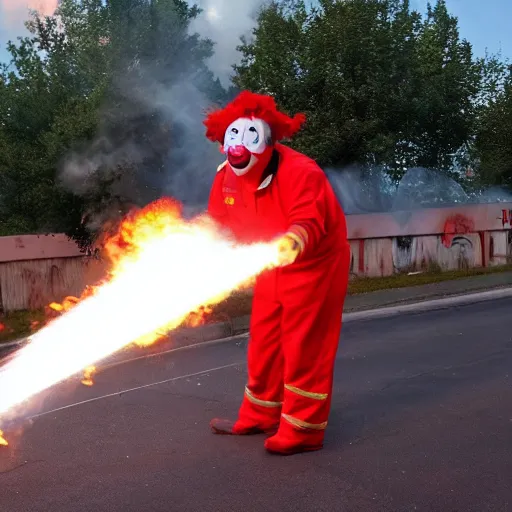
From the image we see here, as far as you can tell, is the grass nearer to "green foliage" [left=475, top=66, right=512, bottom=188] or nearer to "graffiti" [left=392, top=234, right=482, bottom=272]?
"graffiti" [left=392, top=234, right=482, bottom=272]

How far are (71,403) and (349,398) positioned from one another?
206 centimetres

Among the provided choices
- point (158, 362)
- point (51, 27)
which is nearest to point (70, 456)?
point (158, 362)

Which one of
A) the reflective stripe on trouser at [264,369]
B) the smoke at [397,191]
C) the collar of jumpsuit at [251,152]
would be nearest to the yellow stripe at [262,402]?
the reflective stripe on trouser at [264,369]

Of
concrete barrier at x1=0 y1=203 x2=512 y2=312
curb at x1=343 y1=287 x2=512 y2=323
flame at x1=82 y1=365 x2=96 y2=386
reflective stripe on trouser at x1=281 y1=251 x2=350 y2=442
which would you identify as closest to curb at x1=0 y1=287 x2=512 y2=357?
curb at x1=343 y1=287 x2=512 y2=323

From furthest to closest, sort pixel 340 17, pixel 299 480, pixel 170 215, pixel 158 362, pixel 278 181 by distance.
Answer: pixel 340 17
pixel 158 362
pixel 170 215
pixel 278 181
pixel 299 480

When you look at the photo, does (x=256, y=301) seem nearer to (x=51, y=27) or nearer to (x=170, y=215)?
(x=170, y=215)

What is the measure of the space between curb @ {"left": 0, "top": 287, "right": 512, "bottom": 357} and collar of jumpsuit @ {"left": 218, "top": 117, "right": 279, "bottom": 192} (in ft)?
11.7

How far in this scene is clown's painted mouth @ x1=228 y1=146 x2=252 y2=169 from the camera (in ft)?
13.3

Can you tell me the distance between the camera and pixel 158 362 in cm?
682

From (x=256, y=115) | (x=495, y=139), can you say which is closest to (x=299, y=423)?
(x=256, y=115)

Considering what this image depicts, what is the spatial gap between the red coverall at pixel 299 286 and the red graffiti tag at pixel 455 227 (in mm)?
11478

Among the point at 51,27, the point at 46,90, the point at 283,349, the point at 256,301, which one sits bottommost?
the point at 283,349

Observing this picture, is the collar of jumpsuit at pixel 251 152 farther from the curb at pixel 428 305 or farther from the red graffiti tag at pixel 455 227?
the red graffiti tag at pixel 455 227

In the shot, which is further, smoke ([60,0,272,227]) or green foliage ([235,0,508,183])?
green foliage ([235,0,508,183])
